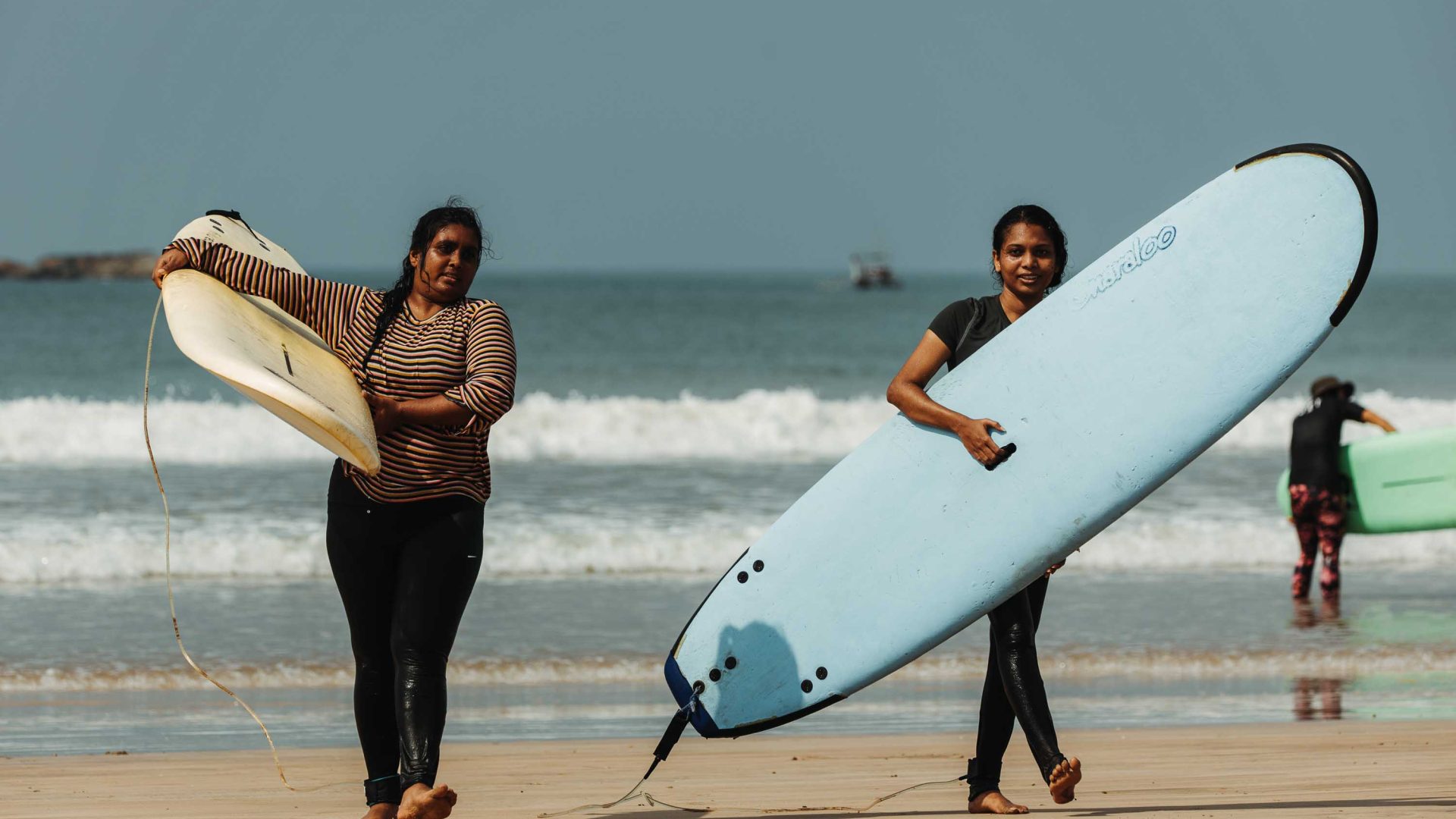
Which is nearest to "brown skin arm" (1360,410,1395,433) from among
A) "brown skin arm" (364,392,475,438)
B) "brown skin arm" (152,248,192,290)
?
"brown skin arm" (364,392,475,438)

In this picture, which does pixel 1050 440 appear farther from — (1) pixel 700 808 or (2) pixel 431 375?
(2) pixel 431 375

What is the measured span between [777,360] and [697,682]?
25665 millimetres

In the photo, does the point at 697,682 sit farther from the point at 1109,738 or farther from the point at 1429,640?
the point at 1429,640

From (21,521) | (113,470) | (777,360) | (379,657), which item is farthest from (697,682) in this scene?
(777,360)

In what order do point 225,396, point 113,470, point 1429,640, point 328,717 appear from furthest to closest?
point 225,396
point 113,470
point 1429,640
point 328,717

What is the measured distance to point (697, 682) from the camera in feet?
10.7

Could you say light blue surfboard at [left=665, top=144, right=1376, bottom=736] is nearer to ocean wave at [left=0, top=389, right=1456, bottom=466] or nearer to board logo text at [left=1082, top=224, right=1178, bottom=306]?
board logo text at [left=1082, top=224, right=1178, bottom=306]

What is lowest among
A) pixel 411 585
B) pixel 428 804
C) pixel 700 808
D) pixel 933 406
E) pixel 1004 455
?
pixel 700 808

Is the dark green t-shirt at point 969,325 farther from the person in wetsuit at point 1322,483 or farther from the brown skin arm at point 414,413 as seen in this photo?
the person in wetsuit at point 1322,483

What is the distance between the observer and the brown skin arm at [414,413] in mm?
2676

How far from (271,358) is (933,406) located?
4.68 ft

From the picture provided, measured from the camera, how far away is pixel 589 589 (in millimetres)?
7332

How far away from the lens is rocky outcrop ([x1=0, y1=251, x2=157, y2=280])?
249ft

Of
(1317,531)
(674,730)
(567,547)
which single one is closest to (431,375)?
(674,730)
